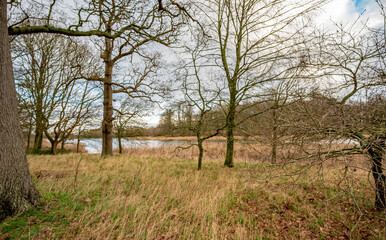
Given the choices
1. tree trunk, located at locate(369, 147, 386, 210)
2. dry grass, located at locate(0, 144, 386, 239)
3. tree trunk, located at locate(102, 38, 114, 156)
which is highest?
tree trunk, located at locate(102, 38, 114, 156)

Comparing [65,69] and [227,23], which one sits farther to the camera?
[65,69]

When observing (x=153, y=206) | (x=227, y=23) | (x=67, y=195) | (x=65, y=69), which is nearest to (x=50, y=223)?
(x=67, y=195)

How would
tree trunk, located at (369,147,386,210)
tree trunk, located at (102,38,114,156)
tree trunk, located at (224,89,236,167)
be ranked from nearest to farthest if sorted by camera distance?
tree trunk, located at (369,147,386,210) → tree trunk, located at (224,89,236,167) → tree trunk, located at (102,38,114,156)

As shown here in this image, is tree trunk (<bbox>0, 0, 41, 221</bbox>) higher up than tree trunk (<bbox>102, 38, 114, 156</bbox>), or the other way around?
tree trunk (<bbox>102, 38, 114, 156</bbox>)

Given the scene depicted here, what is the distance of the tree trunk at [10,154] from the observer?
2699 millimetres

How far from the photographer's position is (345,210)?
3.80 m

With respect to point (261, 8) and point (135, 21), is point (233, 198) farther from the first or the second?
point (261, 8)

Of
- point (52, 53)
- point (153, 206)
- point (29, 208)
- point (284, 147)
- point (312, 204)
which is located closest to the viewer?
point (29, 208)

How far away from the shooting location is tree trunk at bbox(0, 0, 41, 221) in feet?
8.86

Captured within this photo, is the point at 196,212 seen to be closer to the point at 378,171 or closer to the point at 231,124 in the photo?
the point at 378,171

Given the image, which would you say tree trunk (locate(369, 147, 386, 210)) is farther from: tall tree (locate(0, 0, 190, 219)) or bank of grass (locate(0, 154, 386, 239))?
tall tree (locate(0, 0, 190, 219))

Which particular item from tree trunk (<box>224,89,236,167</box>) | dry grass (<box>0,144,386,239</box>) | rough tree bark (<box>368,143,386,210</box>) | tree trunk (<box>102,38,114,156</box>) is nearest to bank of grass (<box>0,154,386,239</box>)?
dry grass (<box>0,144,386,239</box>)

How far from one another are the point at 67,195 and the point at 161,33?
17.3 feet

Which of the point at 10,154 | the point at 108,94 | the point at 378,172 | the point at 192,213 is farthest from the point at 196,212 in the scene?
the point at 108,94
